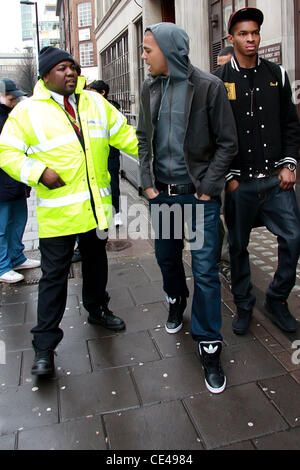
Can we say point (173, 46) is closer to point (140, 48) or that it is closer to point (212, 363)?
point (212, 363)

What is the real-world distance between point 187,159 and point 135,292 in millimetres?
1869

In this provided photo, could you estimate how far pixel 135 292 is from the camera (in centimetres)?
427

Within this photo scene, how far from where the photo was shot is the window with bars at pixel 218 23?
736 centimetres

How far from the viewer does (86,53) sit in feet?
164

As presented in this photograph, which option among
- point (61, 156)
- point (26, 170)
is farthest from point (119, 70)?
point (26, 170)

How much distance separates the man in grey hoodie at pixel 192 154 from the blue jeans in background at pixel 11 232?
230 cm

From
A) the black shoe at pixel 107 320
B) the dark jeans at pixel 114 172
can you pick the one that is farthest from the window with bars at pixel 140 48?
the black shoe at pixel 107 320

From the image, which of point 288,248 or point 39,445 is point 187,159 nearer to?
point 288,248

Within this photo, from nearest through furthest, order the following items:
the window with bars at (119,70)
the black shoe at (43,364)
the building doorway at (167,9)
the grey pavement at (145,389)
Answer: the grey pavement at (145,389), the black shoe at (43,364), the building doorway at (167,9), the window with bars at (119,70)

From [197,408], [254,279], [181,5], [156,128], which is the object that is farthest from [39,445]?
[181,5]

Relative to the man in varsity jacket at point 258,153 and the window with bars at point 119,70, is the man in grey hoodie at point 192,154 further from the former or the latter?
the window with bars at point 119,70

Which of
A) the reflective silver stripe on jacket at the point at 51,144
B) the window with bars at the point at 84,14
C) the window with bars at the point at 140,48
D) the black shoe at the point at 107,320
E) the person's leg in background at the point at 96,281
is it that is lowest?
the black shoe at the point at 107,320

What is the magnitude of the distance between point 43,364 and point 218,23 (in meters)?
6.79

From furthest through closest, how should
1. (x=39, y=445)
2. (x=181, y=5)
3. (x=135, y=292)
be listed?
(x=181, y=5), (x=135, y=292), (x=39, y=445)
